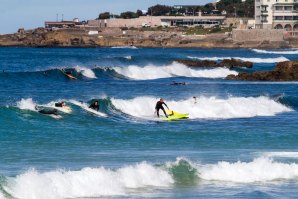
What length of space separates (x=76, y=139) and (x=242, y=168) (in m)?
7.16

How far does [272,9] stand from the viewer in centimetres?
15462

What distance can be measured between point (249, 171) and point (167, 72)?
52871mm

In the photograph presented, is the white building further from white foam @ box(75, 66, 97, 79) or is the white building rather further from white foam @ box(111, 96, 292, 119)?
white foam @ box(111, 96, 292, 119)

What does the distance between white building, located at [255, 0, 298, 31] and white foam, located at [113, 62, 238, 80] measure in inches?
3131

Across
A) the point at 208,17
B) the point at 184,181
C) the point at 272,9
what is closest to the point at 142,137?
the point at 184,181

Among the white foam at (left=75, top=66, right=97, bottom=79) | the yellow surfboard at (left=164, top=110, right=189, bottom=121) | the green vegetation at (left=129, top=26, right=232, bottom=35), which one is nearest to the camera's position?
the yellow surfboard at (left=164, top=110, right=189, bottom=121)

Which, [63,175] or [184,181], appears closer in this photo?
[63,175]

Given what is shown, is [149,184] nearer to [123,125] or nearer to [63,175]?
[63,175]

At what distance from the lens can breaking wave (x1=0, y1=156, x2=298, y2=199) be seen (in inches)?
749

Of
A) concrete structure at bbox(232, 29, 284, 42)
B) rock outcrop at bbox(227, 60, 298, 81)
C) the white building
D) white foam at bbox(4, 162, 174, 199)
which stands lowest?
concrete structure at bbox(232, 29, 284, 42)

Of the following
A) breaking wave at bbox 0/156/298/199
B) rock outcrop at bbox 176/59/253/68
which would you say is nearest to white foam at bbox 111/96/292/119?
breaking wave at bbox 0/156/298/199

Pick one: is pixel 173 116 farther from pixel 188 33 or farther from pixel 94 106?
pixel 188 33

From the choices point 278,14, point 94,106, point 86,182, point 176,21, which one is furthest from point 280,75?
point 176,21

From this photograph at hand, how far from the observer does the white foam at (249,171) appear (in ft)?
71.7
